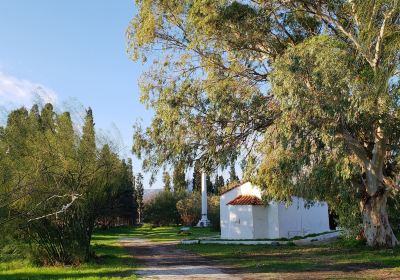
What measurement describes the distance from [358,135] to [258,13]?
690 cm

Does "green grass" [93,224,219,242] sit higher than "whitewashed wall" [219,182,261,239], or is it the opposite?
"whitewashed wall" [219,182,261,239]

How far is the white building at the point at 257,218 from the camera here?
117 ft

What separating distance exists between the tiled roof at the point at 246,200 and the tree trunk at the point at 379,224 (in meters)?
13.6

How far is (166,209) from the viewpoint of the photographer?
79625mm

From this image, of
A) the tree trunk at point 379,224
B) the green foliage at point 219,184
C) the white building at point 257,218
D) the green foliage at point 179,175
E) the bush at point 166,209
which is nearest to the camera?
the tree trunk at point 379,224

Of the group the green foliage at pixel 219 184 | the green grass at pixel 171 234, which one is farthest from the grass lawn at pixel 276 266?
the green grass at pixel 171 234

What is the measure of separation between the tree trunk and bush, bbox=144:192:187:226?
5723 cm

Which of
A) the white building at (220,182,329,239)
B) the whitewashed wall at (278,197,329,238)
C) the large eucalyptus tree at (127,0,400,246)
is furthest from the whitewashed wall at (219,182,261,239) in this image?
the large eucalyptus tree at (127,0,400,246)

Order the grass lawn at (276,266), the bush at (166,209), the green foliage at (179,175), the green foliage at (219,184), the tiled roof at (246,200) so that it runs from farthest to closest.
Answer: the bush at (166,209), the tiled roof at (246,200), the green foliage at (219,184), the green foliage at (179,175), the grass lawn at (276,266)

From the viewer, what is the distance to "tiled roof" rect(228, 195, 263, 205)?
3581cm

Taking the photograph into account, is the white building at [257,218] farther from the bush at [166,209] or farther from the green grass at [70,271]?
the bush at [166,209]

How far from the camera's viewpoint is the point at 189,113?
816 inches

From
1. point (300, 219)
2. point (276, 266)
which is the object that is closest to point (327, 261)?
point (276, 266)

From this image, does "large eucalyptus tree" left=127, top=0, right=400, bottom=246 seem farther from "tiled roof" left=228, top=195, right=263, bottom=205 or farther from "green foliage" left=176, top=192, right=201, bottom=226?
"green foliage" left=176, top=192, right=201, bottom=226
